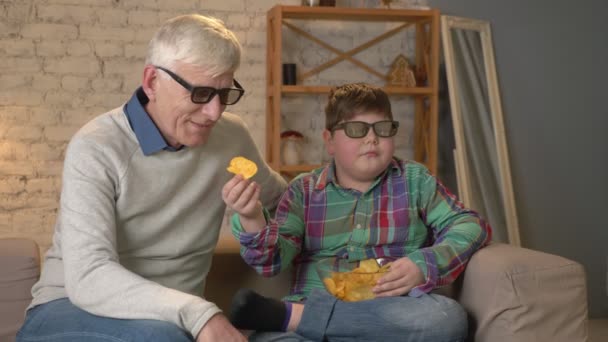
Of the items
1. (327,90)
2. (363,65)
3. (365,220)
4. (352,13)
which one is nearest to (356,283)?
(365,220)

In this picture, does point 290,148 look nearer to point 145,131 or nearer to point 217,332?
point 145,131

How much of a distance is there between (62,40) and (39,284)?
7.41 ft

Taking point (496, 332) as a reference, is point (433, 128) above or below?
above

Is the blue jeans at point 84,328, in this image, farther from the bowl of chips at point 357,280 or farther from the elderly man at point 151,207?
the bowl of chips at point 357,280

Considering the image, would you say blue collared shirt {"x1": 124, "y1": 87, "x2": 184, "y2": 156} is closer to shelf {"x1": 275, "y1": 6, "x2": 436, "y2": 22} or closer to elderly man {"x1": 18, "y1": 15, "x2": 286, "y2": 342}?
elderly man {"x1": 18, "y1": 15, "x2": 286, "y2": 342}

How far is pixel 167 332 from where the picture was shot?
172 cm

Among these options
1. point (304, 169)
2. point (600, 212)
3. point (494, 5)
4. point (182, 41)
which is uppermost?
point (494, 5)

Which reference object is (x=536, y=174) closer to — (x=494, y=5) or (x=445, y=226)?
(x=494, y=5)

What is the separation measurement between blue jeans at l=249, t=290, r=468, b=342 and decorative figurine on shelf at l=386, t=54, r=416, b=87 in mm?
2366

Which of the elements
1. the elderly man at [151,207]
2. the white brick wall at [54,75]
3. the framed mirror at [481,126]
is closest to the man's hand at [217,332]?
the elderly man at [151,207]

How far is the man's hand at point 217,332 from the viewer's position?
1.70 metres

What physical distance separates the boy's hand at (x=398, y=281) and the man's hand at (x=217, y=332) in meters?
0.58

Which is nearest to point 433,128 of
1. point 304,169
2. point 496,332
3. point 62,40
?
point 304,169

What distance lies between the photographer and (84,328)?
182cm
